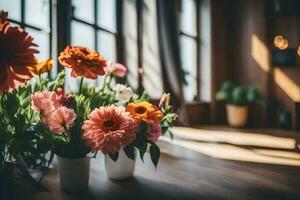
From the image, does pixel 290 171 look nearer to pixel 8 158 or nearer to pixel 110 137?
pixel 110 137

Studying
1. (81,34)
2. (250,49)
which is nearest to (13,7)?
(81,34)

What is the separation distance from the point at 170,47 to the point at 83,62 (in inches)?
169

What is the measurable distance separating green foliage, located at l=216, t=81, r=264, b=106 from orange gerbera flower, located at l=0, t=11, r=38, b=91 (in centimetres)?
525

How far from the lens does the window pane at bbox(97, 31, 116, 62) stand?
180 inches

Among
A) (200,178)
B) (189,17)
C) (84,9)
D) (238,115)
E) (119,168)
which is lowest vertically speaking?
(200,178)

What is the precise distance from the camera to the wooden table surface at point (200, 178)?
1558 mm

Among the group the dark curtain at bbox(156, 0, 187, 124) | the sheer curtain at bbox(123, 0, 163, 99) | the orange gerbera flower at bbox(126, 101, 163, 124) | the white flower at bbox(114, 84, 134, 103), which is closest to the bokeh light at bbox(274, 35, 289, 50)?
the dark curtain at bbox(156, 0, 187, 124)

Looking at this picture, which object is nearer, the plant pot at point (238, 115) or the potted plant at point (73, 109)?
the potted plant at point (73, 109)

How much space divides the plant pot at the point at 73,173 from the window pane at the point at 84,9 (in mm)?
3100

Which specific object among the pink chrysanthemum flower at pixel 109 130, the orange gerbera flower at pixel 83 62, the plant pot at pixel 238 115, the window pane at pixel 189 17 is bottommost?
the plant pot at pixel 238 115

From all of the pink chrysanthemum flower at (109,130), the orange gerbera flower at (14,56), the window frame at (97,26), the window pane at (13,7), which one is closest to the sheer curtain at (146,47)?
the window frame at (97,26)

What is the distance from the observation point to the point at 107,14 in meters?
4.71

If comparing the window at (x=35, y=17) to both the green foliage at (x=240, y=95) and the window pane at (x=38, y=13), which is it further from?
the green foliage at (x=240, y=95)

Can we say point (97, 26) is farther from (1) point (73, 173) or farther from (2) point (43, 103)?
(2) point (43, 103)
